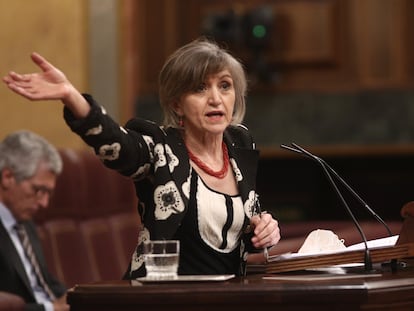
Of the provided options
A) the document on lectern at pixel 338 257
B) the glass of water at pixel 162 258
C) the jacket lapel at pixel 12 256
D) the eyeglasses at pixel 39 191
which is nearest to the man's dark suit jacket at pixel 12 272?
the jacket lapel at pixel 12 256

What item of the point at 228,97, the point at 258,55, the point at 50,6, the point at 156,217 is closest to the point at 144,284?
the point at 156,217

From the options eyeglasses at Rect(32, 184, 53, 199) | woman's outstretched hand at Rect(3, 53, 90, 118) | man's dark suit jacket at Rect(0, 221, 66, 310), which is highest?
woman's outstretched hand at Rect(3, 53, 90, 118)

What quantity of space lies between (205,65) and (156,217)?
36cm

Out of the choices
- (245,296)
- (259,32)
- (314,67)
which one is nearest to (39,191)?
(245,296)

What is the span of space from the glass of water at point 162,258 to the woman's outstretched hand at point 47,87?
0.95ft

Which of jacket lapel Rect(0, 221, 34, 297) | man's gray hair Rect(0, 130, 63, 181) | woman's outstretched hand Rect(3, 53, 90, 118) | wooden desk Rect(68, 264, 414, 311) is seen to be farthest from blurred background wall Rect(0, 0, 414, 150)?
wooden desk Rect(68, 264, 414, 311)

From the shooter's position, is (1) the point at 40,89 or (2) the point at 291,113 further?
(2) the point at 291,113

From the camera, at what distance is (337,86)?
7.59 m

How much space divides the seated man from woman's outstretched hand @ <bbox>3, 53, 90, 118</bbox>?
218 centimetres

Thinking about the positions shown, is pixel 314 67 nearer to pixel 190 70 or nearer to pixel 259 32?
pixel 259 32

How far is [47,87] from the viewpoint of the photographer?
7.56 ft

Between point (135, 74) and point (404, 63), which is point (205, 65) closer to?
point (135, 74)

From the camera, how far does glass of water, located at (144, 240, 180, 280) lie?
7.55 ft

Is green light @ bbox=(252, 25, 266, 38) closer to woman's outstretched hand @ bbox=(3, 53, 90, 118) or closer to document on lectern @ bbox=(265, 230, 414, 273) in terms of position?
document on lectern @ bbox=(265, 230, 414, 273)
